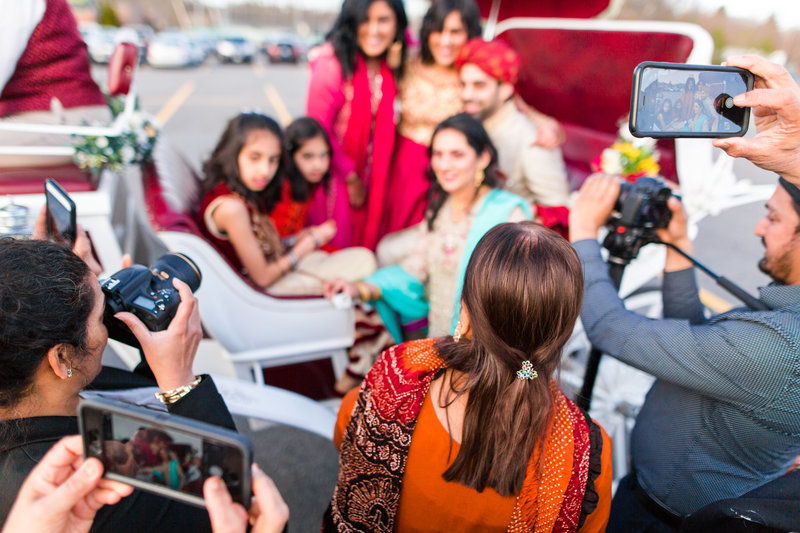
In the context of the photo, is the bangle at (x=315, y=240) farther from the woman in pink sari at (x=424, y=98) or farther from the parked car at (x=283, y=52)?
the parked car at (x=283, y=52)

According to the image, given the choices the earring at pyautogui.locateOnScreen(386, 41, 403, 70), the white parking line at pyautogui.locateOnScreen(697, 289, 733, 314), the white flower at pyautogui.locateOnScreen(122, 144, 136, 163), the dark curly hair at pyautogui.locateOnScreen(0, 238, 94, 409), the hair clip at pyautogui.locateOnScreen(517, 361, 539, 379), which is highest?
the earring at pyautogui.locateOnScreen(386, 41, 403, 70)

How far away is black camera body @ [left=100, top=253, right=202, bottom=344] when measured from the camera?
99cm

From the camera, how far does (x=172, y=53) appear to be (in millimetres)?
15250

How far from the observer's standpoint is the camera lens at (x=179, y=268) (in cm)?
120

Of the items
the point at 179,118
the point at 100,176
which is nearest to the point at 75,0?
the point at 179,118

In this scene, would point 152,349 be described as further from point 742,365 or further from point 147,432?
point 742,365

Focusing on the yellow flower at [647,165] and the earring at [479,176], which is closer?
the earring at [479,176]

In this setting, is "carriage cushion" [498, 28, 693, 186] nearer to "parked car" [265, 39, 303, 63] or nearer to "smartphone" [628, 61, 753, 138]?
"smartphone" [628, 61, 753, 138]

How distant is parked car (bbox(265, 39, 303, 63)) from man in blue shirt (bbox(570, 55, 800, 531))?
20.0 meters

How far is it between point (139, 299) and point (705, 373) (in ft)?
4.03

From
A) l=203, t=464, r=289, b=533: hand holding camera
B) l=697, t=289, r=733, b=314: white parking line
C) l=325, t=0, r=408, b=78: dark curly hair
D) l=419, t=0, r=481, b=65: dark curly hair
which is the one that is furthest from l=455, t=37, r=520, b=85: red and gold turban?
l=697, t=289, r=733, b=314: white parking line

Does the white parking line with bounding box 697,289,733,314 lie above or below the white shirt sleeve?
below

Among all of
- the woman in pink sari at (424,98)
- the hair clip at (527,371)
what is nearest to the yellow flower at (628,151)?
the woman in pink sari at (424,98)

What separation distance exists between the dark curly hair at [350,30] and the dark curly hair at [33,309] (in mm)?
1986
